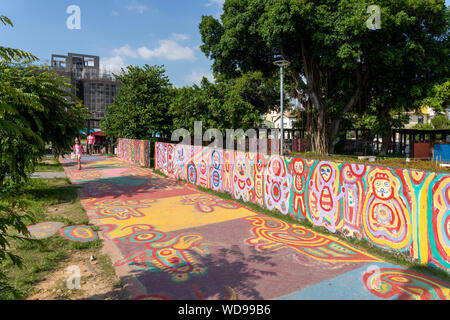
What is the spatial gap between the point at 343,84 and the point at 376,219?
20458 millimetres

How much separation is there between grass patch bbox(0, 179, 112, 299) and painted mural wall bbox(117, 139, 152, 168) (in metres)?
7.50

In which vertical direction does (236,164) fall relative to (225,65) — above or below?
below

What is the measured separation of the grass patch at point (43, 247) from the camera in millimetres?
3868

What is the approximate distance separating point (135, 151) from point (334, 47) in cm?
1495

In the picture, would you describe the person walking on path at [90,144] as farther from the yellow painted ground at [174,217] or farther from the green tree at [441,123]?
the green tree at [441,123]

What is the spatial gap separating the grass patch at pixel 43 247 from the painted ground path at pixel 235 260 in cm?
47

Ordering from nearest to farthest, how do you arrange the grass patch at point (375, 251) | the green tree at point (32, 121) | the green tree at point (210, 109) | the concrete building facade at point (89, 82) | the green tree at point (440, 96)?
the grass patch at point (375, 251), the green tree at point (32, 121), the green tree at point (210, 109), the green tree at point (440, 96), the concrete building facade at point (89, 82)

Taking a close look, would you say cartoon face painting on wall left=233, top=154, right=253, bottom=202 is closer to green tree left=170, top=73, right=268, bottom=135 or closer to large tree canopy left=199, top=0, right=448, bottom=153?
green tree left=170, top=73, right=268, bottom=135

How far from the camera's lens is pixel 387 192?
16.5 feet

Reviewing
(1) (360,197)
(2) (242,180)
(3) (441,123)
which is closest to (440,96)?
(2) (242,180)

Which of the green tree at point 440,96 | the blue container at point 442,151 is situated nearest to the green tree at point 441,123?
the blue container at point 442,151

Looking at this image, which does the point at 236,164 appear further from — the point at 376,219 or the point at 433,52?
the point at 433,52
